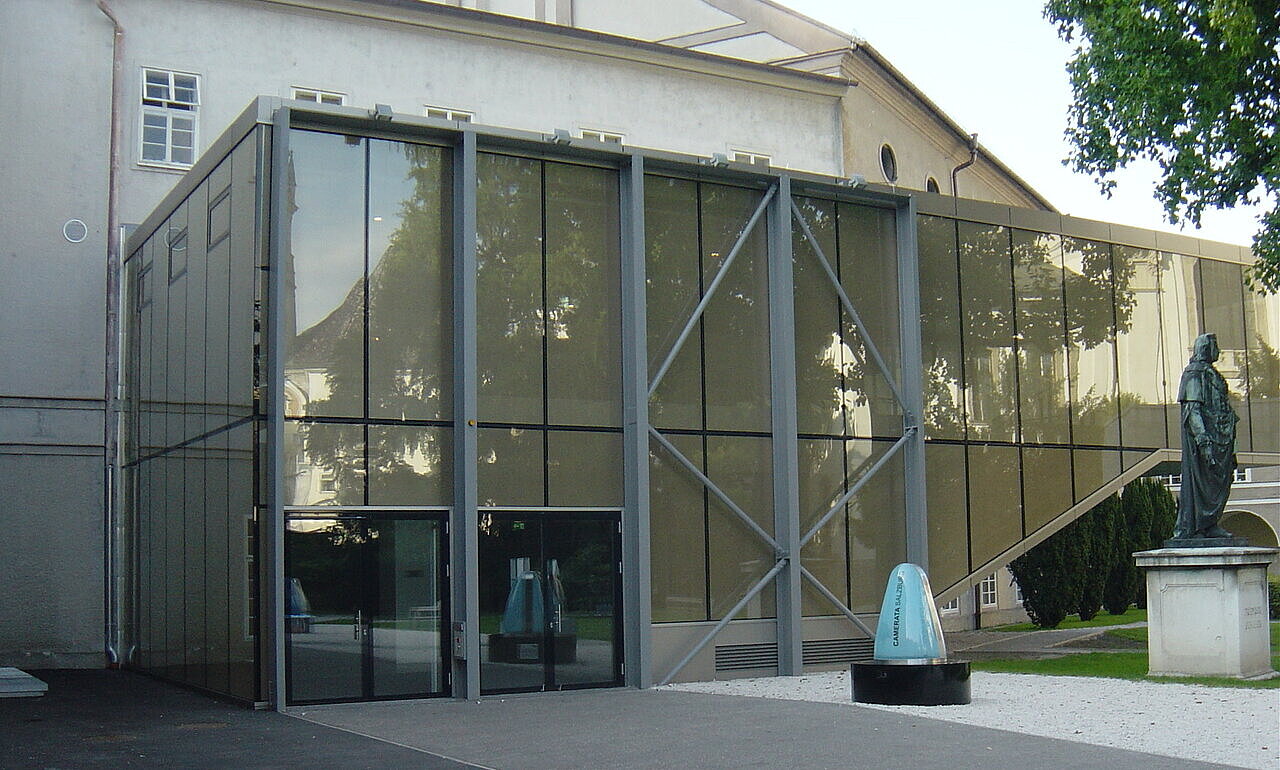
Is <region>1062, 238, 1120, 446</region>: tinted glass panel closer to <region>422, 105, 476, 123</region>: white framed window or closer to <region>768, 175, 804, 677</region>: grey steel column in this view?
<region>768, 175, 804, 677</region>: grey steel column

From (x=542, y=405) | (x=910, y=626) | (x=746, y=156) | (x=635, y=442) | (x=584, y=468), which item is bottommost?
(x=910, y=626)

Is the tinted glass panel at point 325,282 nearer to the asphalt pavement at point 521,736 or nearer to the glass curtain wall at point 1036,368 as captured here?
the asphalt pavement at point 521,736

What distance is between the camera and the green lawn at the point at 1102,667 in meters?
18.0

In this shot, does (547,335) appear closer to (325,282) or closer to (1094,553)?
(325,282)

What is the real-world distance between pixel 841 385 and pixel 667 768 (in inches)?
442

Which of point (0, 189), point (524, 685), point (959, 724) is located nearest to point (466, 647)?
point (524, 685)

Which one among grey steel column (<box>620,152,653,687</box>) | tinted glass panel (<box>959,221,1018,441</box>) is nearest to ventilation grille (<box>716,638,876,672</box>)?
grey steel column (<box>620,152,653,687</box>)

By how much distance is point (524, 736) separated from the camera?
45.6 feet

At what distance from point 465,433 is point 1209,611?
32.1ft

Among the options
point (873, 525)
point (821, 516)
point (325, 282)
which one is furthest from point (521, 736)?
point (873, 525)

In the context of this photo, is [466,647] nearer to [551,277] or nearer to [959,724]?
[551,277]

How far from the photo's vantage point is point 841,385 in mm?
21969

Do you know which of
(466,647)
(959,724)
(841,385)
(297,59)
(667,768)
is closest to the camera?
(667,768)

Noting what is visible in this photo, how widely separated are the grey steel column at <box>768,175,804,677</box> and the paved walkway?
3.06 meters
